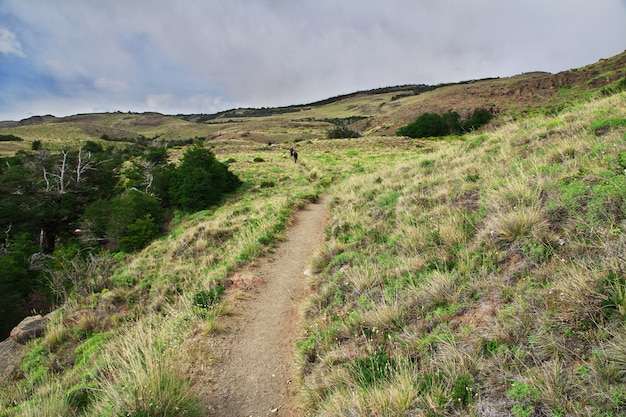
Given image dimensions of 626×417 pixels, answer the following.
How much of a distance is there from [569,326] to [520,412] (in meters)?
0.91

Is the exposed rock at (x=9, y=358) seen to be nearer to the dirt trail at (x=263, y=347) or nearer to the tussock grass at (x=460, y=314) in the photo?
the tussock grass at (x=460, y=314)

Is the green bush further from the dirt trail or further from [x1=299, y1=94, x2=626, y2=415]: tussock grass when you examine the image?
the dirt trail

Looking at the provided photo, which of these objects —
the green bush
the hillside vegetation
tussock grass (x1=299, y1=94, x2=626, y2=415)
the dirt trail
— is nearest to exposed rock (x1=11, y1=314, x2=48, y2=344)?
the hillside vegetation

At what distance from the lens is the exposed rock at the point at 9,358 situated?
7.69 m

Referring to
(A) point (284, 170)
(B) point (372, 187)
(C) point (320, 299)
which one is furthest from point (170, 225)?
→ (C) point (320, 299)

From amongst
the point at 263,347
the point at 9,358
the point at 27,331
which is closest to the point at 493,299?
the point at 263,347

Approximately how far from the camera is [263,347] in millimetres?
5125

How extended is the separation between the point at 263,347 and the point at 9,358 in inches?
335

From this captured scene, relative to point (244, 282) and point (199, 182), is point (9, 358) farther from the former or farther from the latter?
point (199, 182)

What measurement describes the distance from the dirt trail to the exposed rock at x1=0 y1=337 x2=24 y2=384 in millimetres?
6530

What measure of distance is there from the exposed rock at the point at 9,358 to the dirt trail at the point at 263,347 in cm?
653

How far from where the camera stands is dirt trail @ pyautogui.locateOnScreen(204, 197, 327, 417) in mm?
3900

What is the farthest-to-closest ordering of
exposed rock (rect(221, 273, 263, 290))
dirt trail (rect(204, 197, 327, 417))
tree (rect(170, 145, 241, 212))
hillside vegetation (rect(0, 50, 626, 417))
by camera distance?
tree (rect(170, 145, 241, 212)) → exposed rock (rect(221, 273, 263, 290)) → dirt trail (rect(204, 197, 327, 417)) → hillside vegetation (rect(0, 50, 626, 417))

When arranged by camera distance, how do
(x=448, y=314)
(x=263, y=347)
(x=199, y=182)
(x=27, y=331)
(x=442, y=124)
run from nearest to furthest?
(x=448, y=314) → (x=263, y=347) → (x=27, y=331) → (x=199, y=182) → (x=442, y=124)
